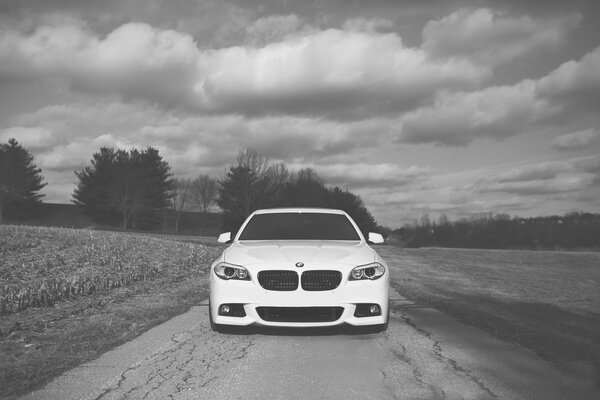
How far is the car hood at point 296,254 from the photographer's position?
17.9 feet

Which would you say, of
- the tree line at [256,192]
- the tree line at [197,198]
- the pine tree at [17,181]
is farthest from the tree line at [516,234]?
the pine tree at [17,181]

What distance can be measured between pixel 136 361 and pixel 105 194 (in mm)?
63396

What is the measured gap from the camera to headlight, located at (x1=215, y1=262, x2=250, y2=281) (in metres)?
5.48

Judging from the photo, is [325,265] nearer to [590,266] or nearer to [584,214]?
[590,266]

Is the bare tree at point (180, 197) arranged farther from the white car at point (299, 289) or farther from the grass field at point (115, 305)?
the white car at point (299, 289)

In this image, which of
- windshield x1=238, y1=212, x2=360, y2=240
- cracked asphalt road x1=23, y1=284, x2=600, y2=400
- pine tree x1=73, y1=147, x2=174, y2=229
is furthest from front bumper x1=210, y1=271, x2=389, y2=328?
pine tree x1=73, y1=147, x2=174, y2=229

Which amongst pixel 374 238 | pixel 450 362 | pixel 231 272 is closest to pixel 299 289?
pixel 231 272

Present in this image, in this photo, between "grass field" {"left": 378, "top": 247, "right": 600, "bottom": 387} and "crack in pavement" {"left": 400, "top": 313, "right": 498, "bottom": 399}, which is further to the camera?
"grass field" {"left": 378, "top": 247, "right": 600, "bottom": 387}

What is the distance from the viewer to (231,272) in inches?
219

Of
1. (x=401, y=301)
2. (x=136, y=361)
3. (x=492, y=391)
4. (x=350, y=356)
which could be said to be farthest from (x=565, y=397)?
(x=401, y=301)

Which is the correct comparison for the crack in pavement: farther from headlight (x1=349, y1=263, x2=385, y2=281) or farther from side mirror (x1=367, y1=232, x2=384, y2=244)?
side mirror (x1=367, y1=232, x2=384, y2=244)

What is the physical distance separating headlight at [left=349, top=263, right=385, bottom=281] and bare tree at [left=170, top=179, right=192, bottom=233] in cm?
7183

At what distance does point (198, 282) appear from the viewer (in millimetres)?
12430

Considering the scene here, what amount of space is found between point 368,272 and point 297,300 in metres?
0.93
